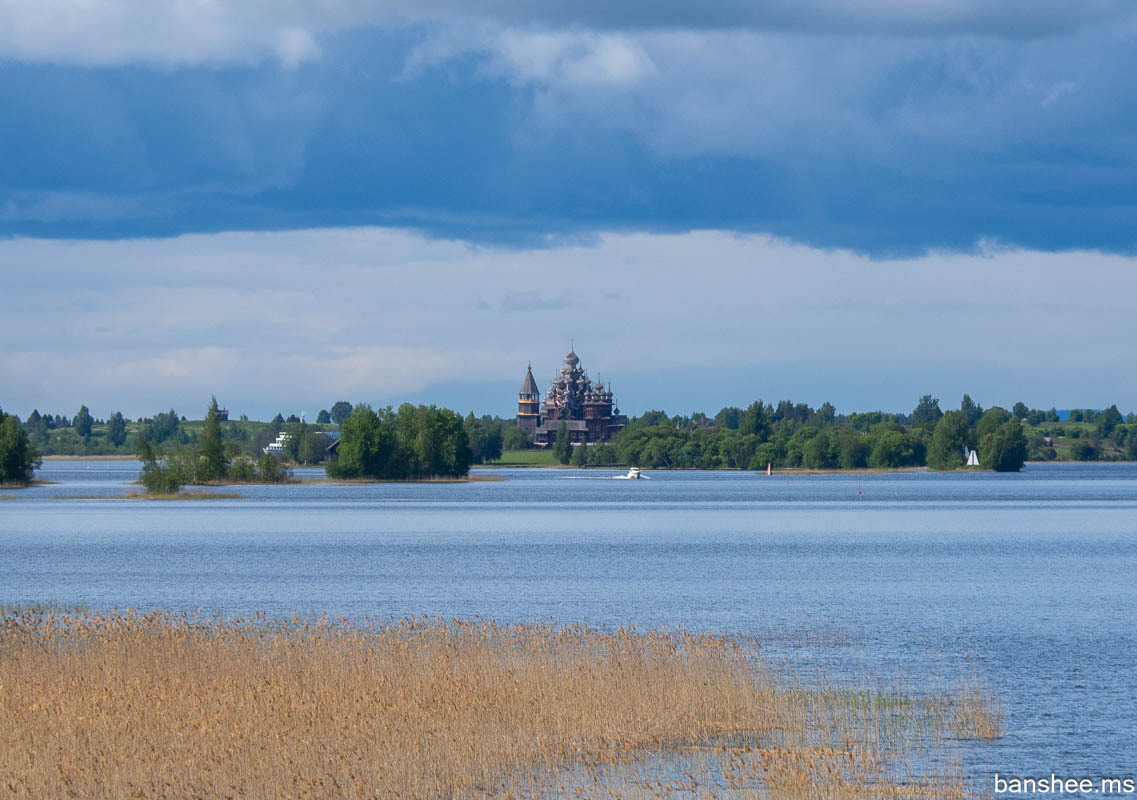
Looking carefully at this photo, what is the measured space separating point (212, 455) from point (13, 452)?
2493 cm

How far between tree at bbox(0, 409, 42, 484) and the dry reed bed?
15285cm

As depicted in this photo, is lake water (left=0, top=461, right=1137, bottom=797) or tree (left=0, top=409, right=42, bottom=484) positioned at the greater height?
tree (left=0, top=409, right=42, bottom=484)

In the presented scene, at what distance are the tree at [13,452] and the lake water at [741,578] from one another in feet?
151

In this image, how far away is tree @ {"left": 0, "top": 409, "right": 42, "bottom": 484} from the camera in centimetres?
17212

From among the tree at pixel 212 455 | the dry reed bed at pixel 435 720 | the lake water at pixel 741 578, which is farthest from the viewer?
the tree at pixel 212 455

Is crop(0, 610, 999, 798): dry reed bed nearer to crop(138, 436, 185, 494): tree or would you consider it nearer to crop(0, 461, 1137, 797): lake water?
crop(0, 461, 1137, 797): lake water

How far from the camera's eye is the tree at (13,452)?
172125 millimetres

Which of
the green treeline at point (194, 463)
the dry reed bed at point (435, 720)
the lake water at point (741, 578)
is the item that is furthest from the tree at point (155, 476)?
the dry reed bed at point (435, 720)

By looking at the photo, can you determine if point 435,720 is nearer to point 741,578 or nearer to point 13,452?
point 741,578

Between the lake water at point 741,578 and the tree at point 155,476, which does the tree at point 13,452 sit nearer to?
the tree at point 155,476

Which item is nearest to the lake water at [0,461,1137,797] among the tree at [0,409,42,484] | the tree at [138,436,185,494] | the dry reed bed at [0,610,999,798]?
the dry reed bed at [0,610,999,798]

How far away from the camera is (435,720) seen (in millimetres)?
22734

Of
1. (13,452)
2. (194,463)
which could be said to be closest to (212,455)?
(194,463)

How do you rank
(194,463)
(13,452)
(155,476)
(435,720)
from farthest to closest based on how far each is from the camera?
1. (194,463)
2. (13,452)
3. (155,476)
4. (435,720)
